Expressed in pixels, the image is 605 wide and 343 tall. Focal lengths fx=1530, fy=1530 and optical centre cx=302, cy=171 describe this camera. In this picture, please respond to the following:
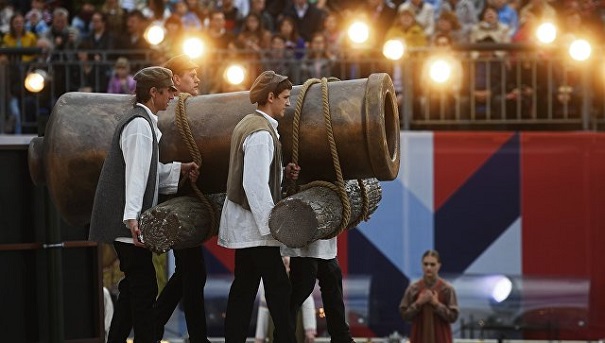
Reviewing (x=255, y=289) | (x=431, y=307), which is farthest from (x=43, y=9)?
(x=255, y=289)

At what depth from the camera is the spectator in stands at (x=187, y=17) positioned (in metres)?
17.8

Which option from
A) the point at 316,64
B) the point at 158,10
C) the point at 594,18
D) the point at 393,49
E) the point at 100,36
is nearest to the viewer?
the point at 393,49

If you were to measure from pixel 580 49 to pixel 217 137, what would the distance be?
7731mm

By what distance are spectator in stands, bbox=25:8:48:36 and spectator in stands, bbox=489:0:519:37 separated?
18.1ft

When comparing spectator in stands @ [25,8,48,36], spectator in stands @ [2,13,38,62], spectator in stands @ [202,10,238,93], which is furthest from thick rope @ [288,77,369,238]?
spectator in stands @ [25,8,48,36]

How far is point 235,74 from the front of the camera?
16.6 metres

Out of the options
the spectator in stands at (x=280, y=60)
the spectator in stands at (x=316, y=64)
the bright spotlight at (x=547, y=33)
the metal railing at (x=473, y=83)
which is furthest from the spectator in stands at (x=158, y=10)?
the bright spotlight at (x=547, y=33)

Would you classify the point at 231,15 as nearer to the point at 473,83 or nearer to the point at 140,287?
the point at 473,83

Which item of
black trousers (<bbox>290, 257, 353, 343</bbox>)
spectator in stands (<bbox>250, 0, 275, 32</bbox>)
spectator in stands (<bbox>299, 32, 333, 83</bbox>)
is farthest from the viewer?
spectator in stands (<bbox>250, 0, 275, 32</bbox>)

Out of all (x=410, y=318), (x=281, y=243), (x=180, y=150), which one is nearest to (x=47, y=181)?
(x=180, y=150)

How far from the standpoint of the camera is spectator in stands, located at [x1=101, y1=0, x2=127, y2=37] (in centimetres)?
1823

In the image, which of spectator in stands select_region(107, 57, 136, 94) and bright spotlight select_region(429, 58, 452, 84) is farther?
spectator in stands select_region(107, 57, 136, 94)

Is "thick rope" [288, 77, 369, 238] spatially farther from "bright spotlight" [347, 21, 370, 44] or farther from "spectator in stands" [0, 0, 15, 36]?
"spectator in stands" [0, 0, 15, 36]

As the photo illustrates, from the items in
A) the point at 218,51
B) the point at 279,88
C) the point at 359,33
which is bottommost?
the point at 279,88
